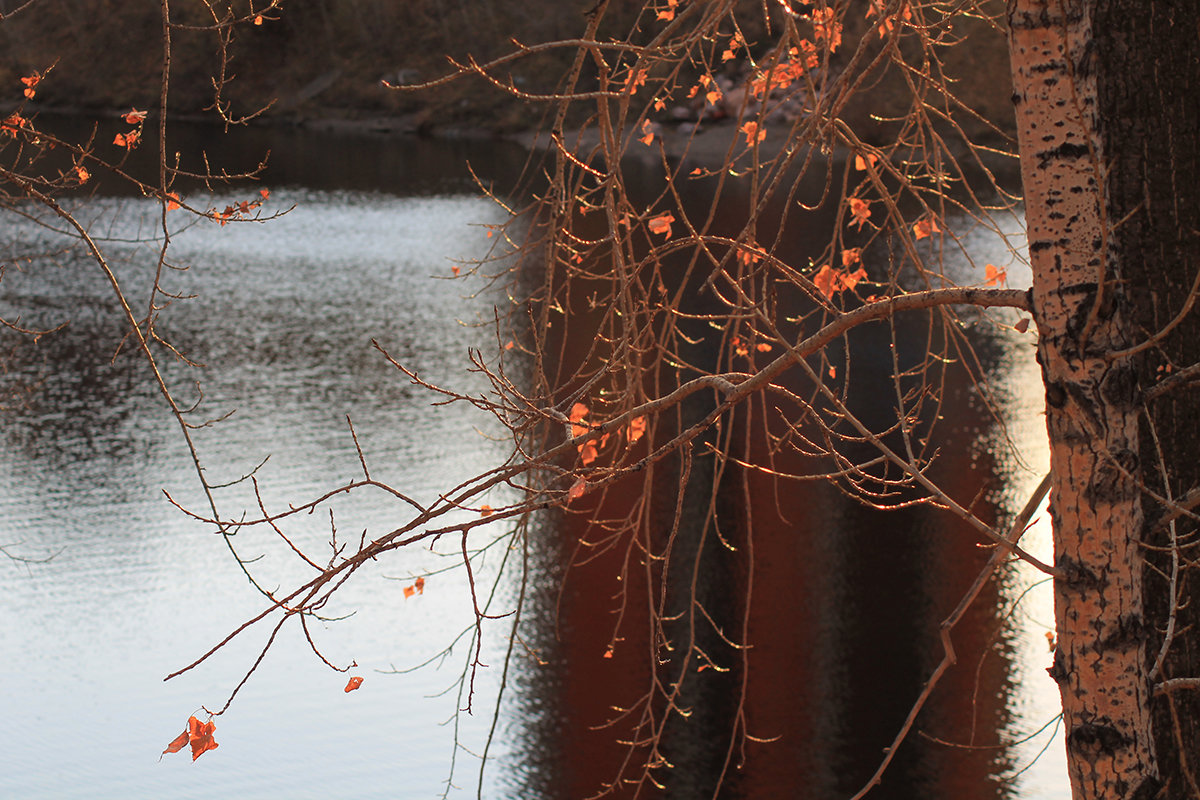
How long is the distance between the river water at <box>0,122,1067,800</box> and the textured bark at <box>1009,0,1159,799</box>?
7.21 ft

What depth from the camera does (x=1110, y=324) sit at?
164cm

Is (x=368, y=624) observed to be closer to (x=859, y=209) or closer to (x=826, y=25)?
(x=859, y=209)

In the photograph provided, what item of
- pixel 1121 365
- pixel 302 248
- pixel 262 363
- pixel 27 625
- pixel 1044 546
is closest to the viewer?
pixel 1121 365

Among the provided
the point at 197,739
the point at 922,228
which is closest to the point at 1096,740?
the point at 197,739

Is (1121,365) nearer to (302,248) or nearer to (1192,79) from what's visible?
(1192,79)

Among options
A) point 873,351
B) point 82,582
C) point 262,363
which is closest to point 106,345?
point 262,363

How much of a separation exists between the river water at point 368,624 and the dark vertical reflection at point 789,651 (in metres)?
0.02

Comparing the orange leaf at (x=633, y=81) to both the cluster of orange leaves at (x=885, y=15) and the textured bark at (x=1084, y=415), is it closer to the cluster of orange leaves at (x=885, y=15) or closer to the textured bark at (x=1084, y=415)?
the cluster of orange leaves at (x=885, y=15)

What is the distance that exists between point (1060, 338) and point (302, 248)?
16.6 m

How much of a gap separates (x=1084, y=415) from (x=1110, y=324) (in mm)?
117

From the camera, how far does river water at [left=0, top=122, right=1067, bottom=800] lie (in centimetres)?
647

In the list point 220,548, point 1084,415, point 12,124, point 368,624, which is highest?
point 220,548

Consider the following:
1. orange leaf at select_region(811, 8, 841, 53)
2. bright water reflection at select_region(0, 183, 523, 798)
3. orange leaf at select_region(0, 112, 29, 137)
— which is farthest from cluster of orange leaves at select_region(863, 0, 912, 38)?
bright water reflection at select_region(0, 183, 523, 798)

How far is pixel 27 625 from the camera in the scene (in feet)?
25.1
